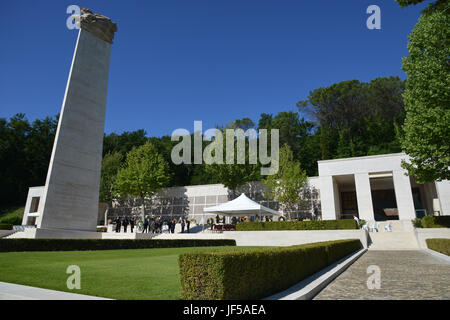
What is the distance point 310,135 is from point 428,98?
37956 mm

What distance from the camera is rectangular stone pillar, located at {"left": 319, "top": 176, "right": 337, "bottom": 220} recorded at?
2728 cm

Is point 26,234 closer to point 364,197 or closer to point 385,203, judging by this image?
point 364,197

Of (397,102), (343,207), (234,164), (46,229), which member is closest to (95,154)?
(46,229)

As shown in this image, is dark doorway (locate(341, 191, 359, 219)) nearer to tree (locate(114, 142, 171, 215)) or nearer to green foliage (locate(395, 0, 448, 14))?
tree (locate(114, 142, 171, 215))

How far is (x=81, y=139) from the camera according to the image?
21.8 m

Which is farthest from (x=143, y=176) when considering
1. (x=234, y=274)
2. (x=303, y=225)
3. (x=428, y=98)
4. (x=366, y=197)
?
(x=234, y=274)

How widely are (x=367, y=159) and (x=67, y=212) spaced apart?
27.2 m

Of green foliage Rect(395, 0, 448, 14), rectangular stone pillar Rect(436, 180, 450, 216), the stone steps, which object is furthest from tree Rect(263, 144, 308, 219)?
green foliage Rect(395, 0, 448, 14)

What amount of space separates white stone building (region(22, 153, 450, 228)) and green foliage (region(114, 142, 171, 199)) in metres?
3.32

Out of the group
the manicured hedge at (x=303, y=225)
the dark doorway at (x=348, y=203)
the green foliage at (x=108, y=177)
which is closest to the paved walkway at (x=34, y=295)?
the manicured hedge at (x=303, y=225)

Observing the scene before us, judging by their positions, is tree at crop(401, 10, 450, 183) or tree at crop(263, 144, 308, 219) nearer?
tree at crop(401, 10, 450, 183)

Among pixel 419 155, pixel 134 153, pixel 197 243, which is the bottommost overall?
pixel 197 243

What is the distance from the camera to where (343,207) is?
38.2 metres

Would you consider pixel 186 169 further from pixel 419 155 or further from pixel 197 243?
pixel 419 155
